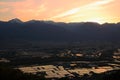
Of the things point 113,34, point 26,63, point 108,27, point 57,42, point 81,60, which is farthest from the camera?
point 108,27

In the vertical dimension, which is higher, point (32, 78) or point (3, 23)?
point (3, 23)

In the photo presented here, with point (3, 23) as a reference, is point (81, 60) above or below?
below

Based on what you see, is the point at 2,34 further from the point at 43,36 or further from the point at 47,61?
the point at 47,61

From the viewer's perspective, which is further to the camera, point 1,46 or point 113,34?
point 113,34

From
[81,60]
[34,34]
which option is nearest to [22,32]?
[34,34]

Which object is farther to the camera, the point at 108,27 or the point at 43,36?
→ the point at 108,27

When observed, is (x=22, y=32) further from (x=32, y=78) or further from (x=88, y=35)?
(x=32, y=78)

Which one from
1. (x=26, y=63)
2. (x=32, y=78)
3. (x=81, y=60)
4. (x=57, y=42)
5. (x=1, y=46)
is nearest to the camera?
(x=32, y=78)

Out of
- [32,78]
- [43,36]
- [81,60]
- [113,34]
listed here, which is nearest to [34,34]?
[43,36]

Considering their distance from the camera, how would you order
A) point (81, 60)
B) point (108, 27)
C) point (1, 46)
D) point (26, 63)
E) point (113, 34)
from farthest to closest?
point (108, 27) < point (113, 34) < point (1, 46) < point (81, 60) < point (26, 63)
